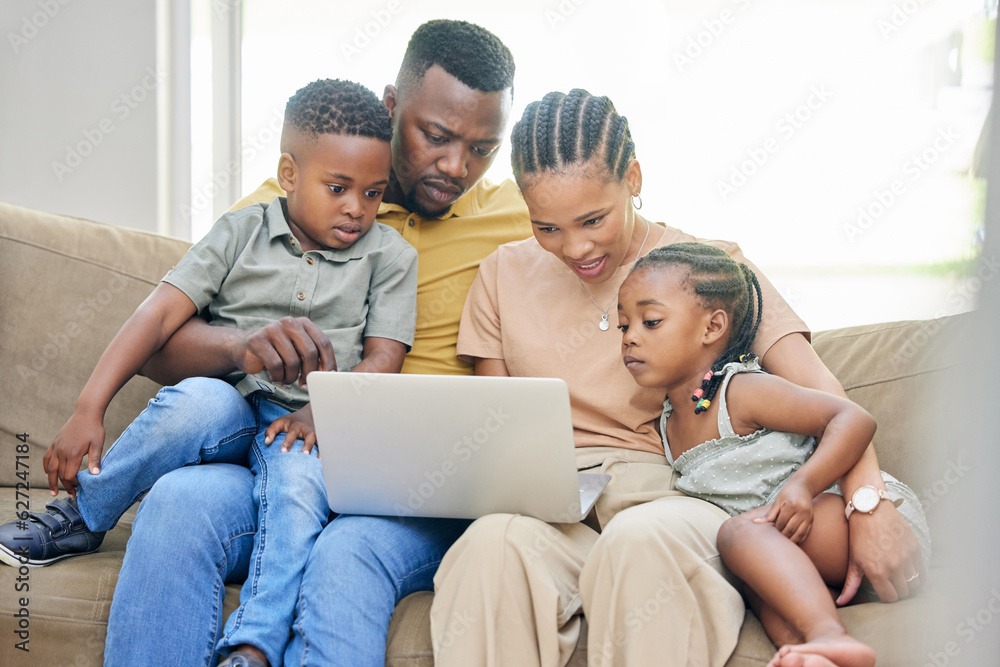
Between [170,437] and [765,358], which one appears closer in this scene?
[170,437]

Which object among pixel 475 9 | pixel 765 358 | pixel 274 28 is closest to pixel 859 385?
pixel 765 358

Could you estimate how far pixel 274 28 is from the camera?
228cm

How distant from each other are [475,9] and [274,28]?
22.8 inches

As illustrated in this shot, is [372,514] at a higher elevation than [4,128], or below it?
below

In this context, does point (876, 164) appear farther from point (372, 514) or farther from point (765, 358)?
point (372, 514)

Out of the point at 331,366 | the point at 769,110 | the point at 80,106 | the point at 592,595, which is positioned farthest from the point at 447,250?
the point at 80,106

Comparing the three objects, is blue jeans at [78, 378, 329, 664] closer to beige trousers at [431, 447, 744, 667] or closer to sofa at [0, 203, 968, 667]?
sofa at [0, 203, 968, 667]

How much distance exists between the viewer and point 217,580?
107 centimetres

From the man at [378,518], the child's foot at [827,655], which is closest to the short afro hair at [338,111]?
the man at [378,518]

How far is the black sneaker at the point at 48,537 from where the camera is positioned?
3.75ft

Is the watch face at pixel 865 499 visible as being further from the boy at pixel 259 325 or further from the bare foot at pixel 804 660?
the boy at pixel 259 325

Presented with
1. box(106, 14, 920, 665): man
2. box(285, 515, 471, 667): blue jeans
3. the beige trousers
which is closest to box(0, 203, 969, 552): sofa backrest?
box(106, 14, 920, 665): man

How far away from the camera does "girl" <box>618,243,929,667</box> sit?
3.12 ft

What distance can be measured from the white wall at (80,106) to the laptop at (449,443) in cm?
148
